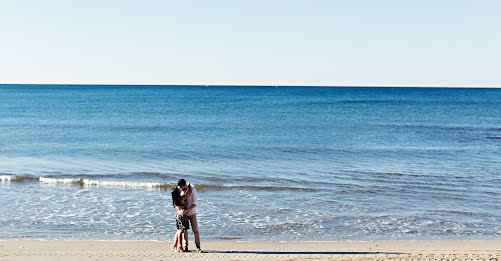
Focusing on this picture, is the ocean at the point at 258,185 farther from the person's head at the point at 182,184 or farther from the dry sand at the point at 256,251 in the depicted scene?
the person's head at the point at 182,184

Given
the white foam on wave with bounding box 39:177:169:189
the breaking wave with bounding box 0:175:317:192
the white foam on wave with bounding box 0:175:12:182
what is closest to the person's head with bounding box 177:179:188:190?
the breaking wave with bounding box 0:175:317:192

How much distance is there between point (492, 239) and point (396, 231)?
7.85 feet

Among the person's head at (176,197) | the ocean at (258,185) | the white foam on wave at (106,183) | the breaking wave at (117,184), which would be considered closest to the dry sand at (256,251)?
the ocean at (258,185)

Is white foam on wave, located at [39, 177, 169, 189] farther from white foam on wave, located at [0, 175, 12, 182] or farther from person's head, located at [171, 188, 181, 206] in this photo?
person's head, located at [171, 188, 181, 206]

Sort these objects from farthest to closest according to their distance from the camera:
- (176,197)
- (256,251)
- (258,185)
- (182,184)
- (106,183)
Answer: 1. (106,183)
2. (258,185)
3. (256,251)
4. (176,197)
5. (182,184)

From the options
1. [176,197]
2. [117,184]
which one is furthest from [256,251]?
[117,184]

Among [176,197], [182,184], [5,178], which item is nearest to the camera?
[182,184]

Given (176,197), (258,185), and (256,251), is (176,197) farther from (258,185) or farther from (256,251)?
(258,185)

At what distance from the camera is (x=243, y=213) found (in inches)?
619

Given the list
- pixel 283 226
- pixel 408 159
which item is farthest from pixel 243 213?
pixel 408 159

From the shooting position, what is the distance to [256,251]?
11.7m

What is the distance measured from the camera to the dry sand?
10.8 metres

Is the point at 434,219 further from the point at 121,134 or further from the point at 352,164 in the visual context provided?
the point at 121,134

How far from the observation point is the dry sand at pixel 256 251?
1084 centimetres
